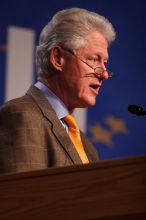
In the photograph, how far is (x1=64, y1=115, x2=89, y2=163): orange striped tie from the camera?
2395mm

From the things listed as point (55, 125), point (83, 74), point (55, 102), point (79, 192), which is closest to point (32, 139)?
point (55, 125)

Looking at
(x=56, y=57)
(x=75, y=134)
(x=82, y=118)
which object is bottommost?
(x=82, y=118)

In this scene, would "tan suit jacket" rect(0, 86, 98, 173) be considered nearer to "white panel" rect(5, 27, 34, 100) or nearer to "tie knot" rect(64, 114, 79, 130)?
"tie knot" rect(64, 114, 79, 130)

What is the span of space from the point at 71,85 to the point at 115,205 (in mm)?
876

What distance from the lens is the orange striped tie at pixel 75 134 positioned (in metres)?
2.39

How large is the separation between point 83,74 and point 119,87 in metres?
0.69

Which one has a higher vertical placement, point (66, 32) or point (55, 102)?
point (66, 32)

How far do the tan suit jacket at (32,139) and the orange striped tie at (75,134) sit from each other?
0.09 meters

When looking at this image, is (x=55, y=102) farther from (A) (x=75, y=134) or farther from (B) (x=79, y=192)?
(B) (x=79, y=192)

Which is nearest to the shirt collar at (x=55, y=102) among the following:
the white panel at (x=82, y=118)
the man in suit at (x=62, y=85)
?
the man in suit at (x=62, y=85)

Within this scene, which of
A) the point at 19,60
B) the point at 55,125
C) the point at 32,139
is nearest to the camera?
the point at 32,139

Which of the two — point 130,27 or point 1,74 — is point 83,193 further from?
point 130,27

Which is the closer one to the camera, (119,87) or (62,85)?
(62,85)

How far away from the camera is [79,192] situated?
5.38 ft
